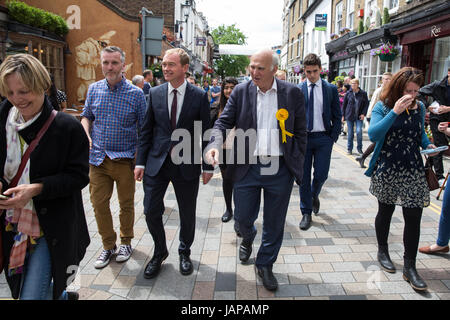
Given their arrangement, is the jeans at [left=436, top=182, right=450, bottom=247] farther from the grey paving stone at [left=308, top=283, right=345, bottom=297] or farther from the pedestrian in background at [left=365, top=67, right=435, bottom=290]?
the grey paving stone at [left=308, top=283, right=345, bottom=297]

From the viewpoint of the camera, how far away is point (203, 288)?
3252mm

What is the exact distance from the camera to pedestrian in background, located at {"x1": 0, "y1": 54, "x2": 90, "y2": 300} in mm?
2008

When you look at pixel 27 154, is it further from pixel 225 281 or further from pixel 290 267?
pixel 290 267

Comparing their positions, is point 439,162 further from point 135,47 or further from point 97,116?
point 135,47

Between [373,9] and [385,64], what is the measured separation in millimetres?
A: 2410

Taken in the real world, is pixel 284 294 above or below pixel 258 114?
below

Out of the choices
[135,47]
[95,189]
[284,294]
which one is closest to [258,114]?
[284,294]

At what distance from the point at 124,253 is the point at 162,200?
827 millimetres

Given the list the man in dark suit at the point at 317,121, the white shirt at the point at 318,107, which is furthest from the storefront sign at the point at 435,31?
the white shirt at the point at 318,107

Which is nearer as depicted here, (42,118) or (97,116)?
(42,118)

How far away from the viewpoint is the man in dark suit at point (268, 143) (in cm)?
316

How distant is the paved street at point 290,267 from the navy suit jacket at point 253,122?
971 millimetres

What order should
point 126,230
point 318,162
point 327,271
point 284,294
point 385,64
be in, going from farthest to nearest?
1. point 385,64
2. point 318,162
3. point 126,230
4. point 327,271
5. point 284,294

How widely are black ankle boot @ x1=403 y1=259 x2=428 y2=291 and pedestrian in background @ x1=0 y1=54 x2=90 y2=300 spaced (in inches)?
111
